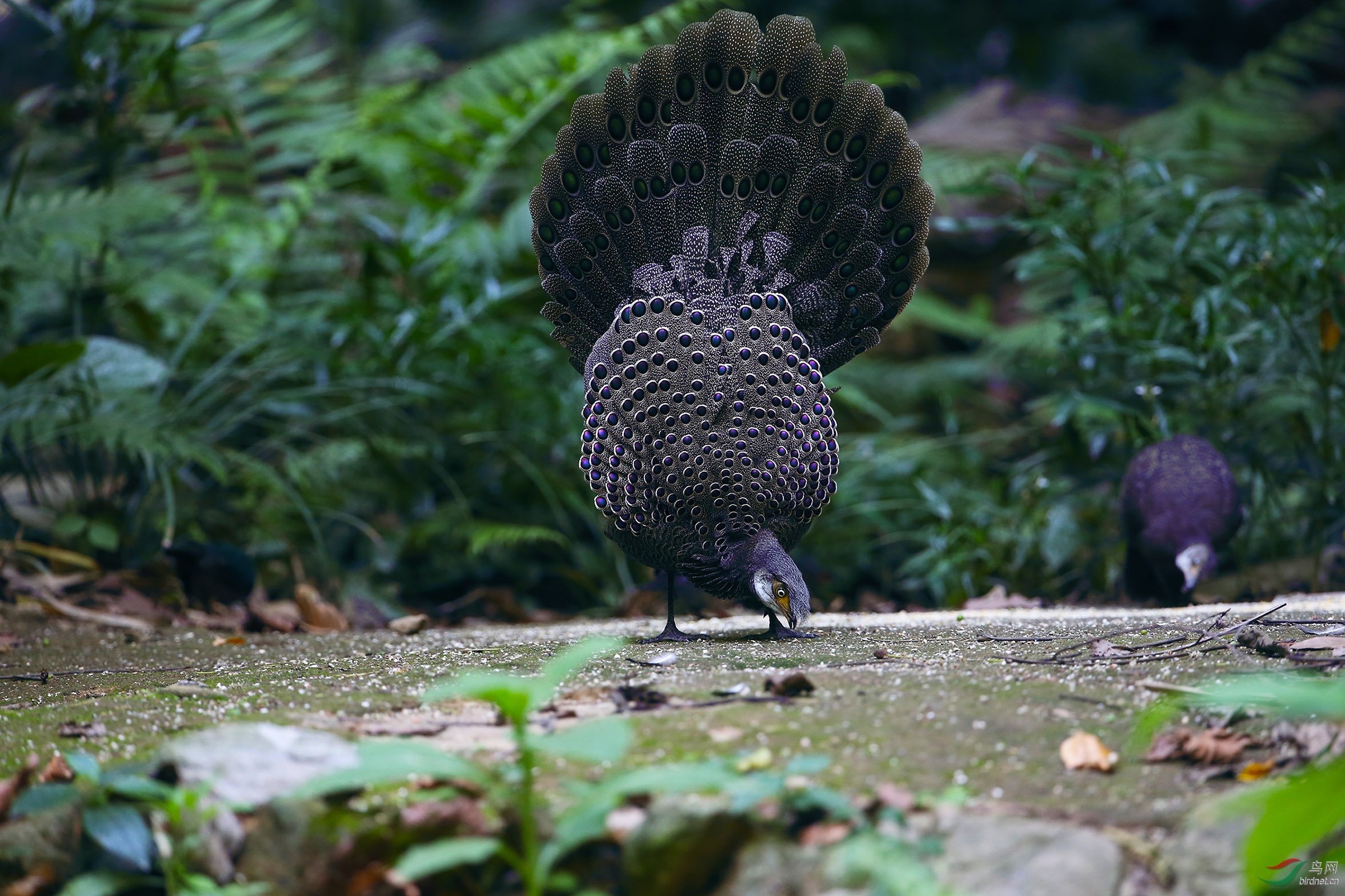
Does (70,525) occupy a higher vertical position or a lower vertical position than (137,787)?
lower

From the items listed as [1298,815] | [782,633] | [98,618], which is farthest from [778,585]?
[98,618]

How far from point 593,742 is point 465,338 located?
513 centimetres

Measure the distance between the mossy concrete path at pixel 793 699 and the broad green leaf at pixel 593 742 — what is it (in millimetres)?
325

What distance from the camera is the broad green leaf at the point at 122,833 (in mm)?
2014

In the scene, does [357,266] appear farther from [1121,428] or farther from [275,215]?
[1121,428]

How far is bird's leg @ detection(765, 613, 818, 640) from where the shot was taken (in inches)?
151

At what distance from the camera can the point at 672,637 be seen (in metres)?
3.93

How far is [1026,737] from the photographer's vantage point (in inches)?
91.3

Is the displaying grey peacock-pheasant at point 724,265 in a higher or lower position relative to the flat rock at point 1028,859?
higher

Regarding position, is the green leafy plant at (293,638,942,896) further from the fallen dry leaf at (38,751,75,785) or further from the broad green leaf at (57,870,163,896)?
the fallen dry leaf at (38,751,75,785)

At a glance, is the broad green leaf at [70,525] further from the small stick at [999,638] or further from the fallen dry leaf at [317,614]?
the small stick at [999,638]

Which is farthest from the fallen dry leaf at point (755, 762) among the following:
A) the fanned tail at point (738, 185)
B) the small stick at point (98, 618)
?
the small stick at point (98, 618)

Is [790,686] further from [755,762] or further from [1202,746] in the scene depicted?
[1202,746]

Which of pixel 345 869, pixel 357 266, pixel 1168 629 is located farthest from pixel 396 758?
pixel 357 266
